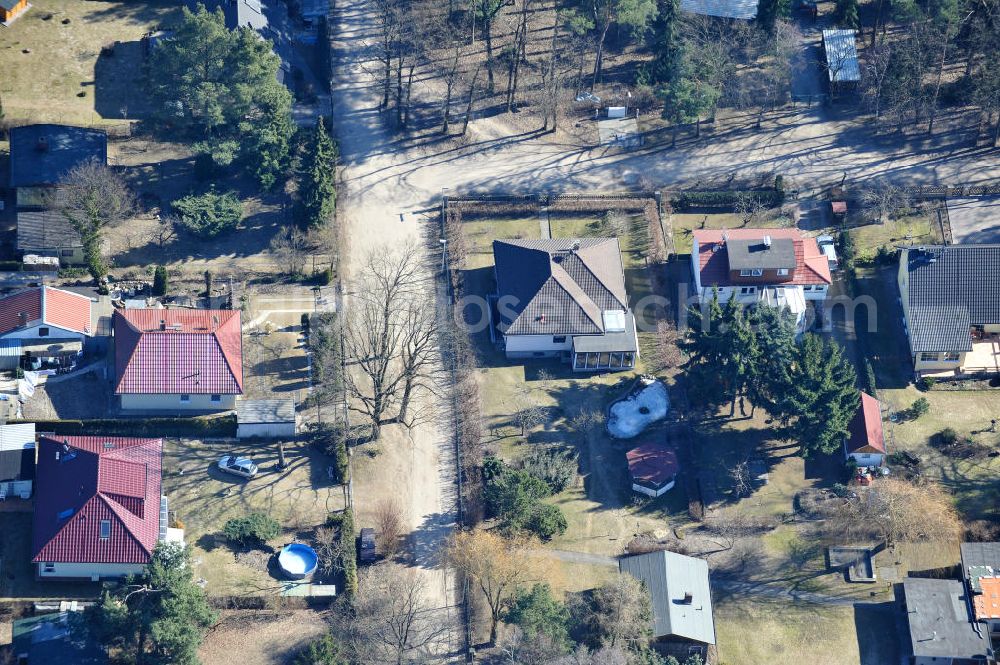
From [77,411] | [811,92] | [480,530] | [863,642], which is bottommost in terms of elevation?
[863,642]

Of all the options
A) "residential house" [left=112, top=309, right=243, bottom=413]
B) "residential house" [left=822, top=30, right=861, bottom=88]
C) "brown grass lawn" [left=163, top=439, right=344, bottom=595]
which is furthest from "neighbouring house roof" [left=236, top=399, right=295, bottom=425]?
"residential house" [left=822, top=30, right=861, bottom=88]

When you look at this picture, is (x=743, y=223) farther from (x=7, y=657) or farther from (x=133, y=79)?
(x=7, y=657)

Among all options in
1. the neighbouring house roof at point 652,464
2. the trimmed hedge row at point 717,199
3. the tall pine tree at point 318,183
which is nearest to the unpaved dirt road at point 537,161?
the trimmed hedge row at point 717,199

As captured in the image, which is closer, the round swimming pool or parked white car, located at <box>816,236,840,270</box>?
the round swimming pool

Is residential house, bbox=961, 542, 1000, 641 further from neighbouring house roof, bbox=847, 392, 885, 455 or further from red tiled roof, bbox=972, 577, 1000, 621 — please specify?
neighbouring house roof, bbox=847, 392, 885, 455

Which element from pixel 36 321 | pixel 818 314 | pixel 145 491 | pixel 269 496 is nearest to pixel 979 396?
pixel 818 314

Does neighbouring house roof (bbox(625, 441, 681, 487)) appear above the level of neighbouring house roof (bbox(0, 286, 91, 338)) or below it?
below
